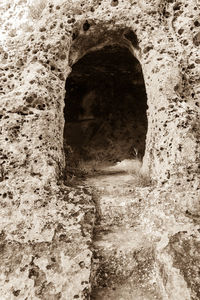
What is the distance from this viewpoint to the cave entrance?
5516 millimetres

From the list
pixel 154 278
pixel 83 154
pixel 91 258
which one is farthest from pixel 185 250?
pixel 83 154

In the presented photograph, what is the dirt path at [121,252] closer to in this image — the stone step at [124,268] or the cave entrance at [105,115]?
the stone step at [124,268]

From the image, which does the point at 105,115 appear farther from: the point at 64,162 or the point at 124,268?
the point at 124,268

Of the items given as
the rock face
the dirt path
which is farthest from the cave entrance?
the dirt path

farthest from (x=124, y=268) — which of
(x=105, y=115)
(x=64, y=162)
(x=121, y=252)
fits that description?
(x=105, y=115)

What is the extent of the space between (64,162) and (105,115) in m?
3.33

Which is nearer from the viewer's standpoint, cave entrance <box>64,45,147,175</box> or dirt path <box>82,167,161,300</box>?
dirt path <box>82,167,161,300</box>

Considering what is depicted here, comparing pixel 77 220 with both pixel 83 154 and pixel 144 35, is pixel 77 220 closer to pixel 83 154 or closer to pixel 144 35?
pixel 144 35

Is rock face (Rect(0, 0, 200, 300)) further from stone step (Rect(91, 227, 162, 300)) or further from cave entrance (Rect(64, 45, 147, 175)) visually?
cave entrance (Rect(64, 45, 147, 175))

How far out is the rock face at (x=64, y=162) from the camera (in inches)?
83.8

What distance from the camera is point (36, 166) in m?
2.70

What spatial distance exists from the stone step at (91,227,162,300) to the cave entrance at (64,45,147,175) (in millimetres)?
2958

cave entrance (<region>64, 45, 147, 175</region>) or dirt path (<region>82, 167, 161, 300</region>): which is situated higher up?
cave entrance (<region>64, 45, 147, 175</region>)

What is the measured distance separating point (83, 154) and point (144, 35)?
2.95 metres
